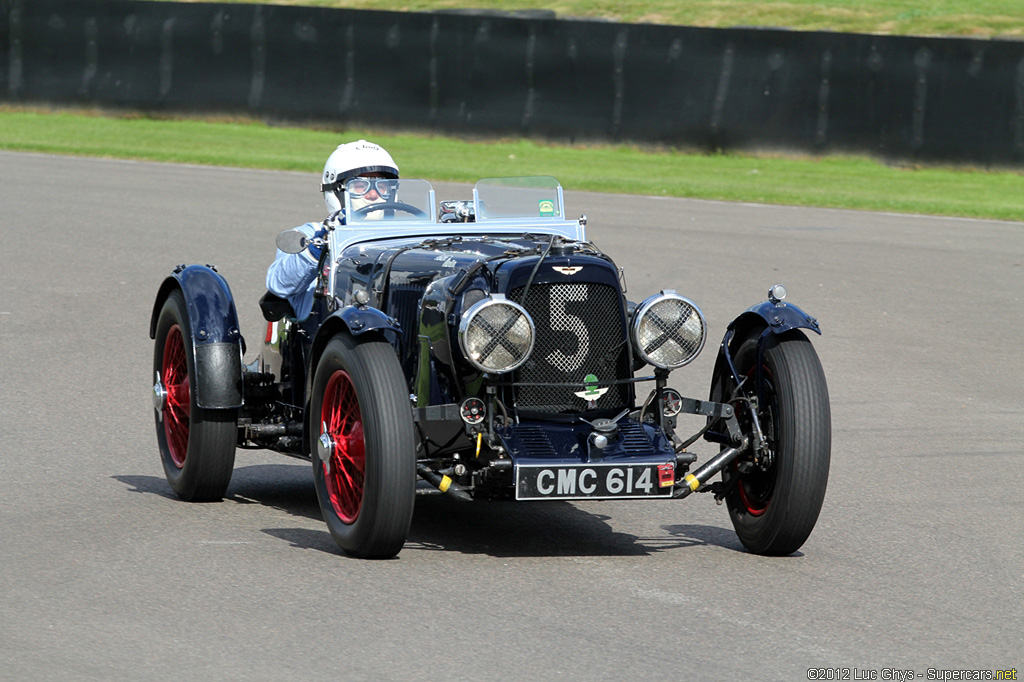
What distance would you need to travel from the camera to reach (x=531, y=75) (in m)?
23.2

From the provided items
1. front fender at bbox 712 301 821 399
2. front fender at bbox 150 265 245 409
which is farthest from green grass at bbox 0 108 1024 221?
front fender at bbox 150 265 245 409

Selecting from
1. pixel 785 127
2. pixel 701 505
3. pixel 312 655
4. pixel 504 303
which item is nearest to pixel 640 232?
pixel 785 127

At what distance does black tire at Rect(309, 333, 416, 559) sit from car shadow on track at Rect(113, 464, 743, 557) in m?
0.24

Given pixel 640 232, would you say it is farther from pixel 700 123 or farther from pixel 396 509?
pixel 396 509

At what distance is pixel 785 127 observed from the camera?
22.2 meters

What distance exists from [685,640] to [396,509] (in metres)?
1.25

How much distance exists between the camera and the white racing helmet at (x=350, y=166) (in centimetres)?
740

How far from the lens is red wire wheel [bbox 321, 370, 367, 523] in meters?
5.95

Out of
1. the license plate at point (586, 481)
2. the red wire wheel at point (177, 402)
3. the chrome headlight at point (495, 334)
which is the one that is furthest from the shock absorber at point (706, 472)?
the red wire wheel at point (177, 402)

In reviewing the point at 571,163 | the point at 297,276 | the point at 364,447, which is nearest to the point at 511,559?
the point at 364,447

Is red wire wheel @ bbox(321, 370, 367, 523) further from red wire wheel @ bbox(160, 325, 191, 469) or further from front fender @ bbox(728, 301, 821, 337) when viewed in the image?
front fender @ bbox(728, 301, 821, 337)

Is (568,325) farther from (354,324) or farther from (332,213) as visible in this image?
(332,213)

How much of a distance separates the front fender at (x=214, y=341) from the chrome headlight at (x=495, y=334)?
57.9 inches

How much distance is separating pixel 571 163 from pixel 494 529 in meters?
16.5
